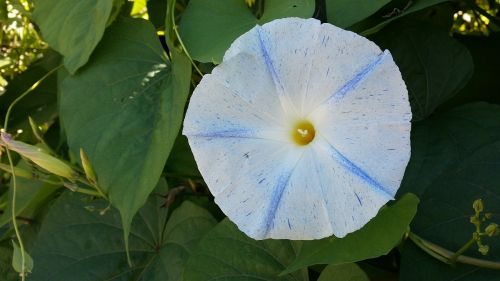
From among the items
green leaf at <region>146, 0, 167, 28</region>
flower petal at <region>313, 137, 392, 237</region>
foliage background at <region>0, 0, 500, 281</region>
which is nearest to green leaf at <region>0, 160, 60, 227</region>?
foliage background at <region>0, 0, 500, 281</region>

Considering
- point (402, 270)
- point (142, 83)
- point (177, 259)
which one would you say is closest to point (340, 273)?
point (402, 270)

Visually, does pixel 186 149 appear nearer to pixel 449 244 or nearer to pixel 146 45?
pixel 146 45

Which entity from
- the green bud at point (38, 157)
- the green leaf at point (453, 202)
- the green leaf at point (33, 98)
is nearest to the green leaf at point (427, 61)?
the green leaf at point (453, 202)

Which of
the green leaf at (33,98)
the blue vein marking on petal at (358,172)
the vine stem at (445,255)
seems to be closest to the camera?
the blue vein marking on petal at (358,172)

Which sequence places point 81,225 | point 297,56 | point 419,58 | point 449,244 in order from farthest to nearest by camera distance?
point 81,225 → point 419,58 → point 449,244 → point 297,56

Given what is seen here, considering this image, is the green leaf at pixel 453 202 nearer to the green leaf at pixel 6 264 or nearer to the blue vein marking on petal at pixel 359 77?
the blue vein marking on petal at pixel 359 77

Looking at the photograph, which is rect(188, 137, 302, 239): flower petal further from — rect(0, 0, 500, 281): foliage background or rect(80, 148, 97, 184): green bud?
rect(80, 148, 97, 184): green bud
